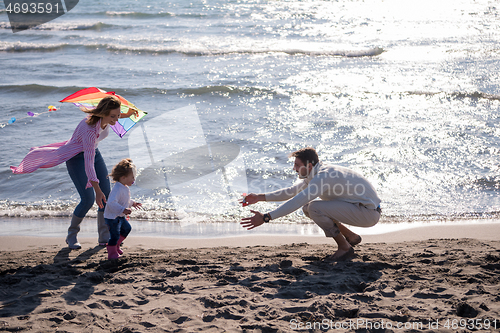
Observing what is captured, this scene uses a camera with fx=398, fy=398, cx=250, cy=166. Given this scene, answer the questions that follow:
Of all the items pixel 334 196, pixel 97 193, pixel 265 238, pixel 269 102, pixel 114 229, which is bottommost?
pixel 265 238

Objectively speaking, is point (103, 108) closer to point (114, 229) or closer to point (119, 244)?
point (114, 229)

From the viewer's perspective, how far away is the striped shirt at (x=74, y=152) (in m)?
4.29

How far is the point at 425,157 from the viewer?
778 centimetres

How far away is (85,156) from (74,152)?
23 centimetres

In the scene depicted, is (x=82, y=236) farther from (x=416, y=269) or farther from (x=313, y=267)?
(x=416, y=269)

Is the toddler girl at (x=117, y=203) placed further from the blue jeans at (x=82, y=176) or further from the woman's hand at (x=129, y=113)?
the woman's hand at (x=129, y=113)

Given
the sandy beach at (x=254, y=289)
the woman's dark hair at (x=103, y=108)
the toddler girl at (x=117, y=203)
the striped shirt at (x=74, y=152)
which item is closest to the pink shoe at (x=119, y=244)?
the toddler girl at (x=117, y=203)

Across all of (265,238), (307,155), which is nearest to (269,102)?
(265,238)

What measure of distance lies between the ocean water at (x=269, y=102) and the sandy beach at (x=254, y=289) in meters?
1.49

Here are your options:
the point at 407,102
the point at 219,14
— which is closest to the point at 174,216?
the point at 407,102

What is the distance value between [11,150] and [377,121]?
8306 millimetres

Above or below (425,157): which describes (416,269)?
below

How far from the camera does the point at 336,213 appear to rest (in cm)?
427

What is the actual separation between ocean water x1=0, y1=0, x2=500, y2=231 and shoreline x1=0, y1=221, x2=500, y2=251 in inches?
14.1
